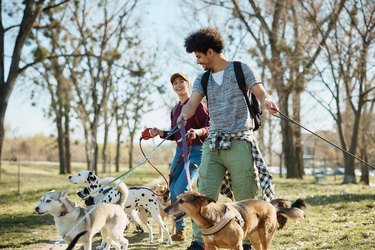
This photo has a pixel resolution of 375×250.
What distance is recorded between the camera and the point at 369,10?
72.7ft

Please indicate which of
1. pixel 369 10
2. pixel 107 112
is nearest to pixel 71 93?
pixel 107 112

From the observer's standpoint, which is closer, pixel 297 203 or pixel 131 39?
pixel 297 203

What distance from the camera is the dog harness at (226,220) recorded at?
4652 millimetres

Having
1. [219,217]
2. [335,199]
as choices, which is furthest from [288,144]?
[219,217]

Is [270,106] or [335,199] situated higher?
[270,106]

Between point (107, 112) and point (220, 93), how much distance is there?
31.8 m

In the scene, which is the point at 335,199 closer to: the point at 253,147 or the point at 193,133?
the point at 193,133

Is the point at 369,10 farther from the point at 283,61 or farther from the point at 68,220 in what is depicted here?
the point at 68,220

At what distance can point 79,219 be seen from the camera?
6.20 m

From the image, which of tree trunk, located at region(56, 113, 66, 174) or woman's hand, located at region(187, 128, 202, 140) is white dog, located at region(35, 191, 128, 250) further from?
tree trunk, located at region(56, 113, 66, 174)

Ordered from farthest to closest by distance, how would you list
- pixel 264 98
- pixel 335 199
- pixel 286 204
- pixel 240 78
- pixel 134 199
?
pixel 335 199, pixel 134 199, pixel 286 204, pixel 240 78, pixel 264 98

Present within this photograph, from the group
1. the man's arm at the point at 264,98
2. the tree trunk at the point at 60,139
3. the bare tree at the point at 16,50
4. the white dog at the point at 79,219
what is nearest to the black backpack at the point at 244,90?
the man's arm at the point at 264,98

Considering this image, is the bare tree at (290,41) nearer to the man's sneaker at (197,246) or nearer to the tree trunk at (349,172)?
the tree trunk at (349,172)

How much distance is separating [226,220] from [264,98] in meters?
1.23
